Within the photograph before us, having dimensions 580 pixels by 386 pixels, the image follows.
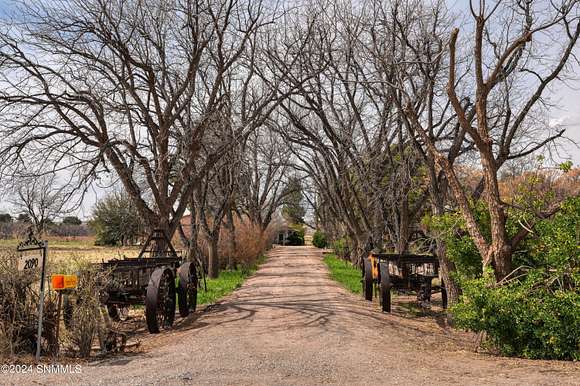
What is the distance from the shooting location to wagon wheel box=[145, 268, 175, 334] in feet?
33.1

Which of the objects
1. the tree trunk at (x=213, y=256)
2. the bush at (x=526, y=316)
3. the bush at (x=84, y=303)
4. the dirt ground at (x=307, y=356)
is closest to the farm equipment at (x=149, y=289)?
the bush at (x=84, y=303)

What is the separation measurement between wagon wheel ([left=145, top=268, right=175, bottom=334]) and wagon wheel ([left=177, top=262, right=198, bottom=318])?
1.44ft

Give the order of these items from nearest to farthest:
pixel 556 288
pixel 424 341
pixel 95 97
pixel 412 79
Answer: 1. pixel 556 288
2. pixel 424 341
3. pixel 95 97
4. pixel 412 79

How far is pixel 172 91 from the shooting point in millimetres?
15922

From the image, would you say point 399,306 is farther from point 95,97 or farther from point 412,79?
point 95,97

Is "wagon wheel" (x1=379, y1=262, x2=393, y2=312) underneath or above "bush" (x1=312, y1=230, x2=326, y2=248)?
underneath

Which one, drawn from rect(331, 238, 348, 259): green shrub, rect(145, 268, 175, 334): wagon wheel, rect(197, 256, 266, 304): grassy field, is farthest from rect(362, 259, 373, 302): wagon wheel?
rect(331, 238, 348, 259): green shrub

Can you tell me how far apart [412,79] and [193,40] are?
7.29 metres

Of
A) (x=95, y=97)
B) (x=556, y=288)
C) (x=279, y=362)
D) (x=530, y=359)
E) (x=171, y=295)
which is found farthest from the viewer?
(x=95, y=97)

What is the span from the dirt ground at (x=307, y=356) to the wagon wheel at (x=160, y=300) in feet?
1.30

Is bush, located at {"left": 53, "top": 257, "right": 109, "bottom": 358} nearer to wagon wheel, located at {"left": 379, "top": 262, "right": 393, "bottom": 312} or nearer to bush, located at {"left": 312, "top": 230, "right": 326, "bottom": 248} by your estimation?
wagon wheel, located at {"left": 379, "top": 262, "right": 393, "bottom": 312}

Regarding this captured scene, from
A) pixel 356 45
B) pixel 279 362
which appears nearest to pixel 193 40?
pixel 356 45

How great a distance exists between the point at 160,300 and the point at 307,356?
4.11 meters

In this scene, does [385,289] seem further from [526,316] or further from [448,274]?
[526,316]
